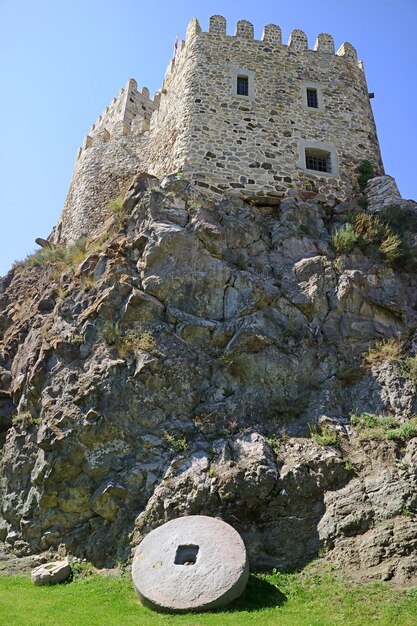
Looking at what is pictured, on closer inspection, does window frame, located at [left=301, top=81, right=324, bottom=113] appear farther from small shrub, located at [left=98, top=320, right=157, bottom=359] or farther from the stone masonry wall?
small shrub, located at [left=98, top=320, right=157, bottom=359]

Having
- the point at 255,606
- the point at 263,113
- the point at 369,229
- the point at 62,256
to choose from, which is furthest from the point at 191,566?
the point at 263,113

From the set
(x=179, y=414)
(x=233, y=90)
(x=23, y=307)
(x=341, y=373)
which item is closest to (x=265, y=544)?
(x=179, y=414)

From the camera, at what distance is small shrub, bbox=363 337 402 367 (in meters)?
13.8

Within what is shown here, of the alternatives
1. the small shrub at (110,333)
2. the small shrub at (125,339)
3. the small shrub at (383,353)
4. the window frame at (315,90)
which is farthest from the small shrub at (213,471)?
the window frame at (315,90)

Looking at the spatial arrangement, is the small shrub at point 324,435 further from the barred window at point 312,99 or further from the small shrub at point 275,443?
the barred window at point 312,99

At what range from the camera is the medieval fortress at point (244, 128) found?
59.3 ft

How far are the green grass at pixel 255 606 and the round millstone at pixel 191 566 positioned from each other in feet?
0.85

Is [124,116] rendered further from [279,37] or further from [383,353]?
[383,353]

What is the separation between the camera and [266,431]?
12867 mm

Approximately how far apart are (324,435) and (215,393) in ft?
8.55

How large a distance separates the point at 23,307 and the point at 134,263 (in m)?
5.48

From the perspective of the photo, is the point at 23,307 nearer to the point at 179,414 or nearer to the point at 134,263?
the point at 134,263

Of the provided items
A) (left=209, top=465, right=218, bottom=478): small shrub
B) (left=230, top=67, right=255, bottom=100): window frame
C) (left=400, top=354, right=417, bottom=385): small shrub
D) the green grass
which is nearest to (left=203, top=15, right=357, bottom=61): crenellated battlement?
(left=230, top=67, right=255, bottom=100): window frame

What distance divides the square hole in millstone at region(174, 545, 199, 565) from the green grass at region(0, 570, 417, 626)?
3.10ft
